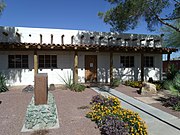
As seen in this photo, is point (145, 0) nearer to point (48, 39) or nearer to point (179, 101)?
point (179, 101)

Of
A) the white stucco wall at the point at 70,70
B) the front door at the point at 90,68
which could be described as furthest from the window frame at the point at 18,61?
the front door at the point at 90,68

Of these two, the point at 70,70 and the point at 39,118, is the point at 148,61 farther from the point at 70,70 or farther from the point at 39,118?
the point at 39,118

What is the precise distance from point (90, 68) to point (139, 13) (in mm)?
5589

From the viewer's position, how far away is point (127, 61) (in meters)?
14.7

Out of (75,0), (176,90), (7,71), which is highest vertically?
(75,0)

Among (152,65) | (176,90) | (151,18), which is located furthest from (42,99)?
(152,65)

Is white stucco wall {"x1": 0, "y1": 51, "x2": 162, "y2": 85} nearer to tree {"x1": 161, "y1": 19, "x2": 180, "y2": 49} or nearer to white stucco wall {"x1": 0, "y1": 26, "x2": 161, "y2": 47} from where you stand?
white stucco wall {"x1": 0, "y1": 26, "x2": 161, "y2": 47}

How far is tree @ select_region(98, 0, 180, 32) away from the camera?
9662 millimetres

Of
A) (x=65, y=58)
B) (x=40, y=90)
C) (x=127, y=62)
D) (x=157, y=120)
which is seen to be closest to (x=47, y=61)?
(x=65, y=58)

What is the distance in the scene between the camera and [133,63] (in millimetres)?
14852

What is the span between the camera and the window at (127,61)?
14.5 meters

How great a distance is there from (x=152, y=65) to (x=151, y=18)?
591 centimetres

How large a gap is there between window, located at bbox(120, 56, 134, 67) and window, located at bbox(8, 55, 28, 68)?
7512mm

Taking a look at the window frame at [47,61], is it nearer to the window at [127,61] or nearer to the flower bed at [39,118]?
the window at [127,61]
